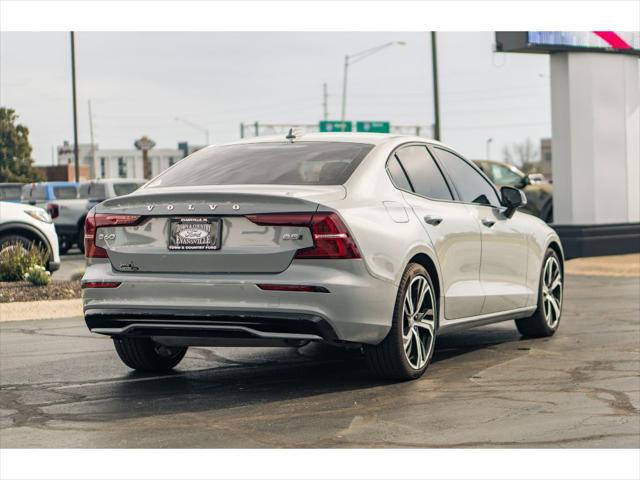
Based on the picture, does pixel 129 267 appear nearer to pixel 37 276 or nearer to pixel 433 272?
pixel 433 272

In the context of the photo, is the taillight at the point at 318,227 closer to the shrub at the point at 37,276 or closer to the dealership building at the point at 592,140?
the shrub at the point at 37,276

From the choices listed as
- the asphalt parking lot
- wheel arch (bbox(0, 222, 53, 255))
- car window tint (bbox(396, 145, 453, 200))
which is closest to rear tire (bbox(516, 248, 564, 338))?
the asphalt parking lot

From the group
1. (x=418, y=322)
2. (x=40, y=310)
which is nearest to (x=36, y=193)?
(x=40, y=310)

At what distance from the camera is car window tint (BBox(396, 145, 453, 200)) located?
8.16 m

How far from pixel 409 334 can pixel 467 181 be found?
73.5 inches

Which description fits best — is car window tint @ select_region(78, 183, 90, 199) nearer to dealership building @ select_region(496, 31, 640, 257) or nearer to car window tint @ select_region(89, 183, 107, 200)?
car window tint @ select_region(89, 183, 107, 200)

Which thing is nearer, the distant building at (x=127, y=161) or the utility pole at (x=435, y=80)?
the utility pole at (x=435, y=80)

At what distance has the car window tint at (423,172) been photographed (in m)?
8.16

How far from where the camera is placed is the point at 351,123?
68875 mm

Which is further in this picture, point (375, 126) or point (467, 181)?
point (375, 126)


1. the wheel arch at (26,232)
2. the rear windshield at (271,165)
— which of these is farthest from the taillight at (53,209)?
the rear windshield at (271,165)

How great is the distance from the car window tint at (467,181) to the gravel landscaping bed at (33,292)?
576 centimetres

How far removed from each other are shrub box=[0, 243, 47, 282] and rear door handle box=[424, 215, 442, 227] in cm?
735

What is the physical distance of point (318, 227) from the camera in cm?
689
